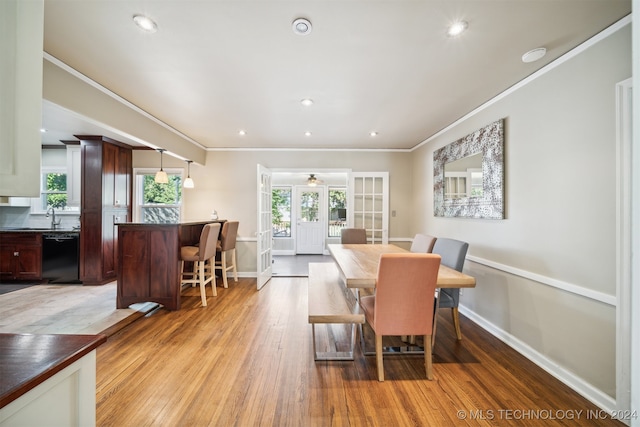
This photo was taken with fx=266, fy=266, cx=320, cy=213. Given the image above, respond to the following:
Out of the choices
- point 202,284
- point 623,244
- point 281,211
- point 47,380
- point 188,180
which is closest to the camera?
point 47,380

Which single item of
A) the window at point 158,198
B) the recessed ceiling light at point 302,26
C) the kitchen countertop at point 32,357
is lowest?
the kitchen countertop at point 32,357

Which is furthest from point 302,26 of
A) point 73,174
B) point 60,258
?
point 60,258

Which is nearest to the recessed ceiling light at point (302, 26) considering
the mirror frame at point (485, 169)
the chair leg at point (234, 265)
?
the mirror frame at point (485, 169)

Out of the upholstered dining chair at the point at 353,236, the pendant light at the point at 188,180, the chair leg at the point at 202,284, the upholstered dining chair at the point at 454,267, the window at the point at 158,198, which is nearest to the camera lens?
the upholstered dining chair at the point at 454,267

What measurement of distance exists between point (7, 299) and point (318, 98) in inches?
192

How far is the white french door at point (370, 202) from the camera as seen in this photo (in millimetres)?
4996

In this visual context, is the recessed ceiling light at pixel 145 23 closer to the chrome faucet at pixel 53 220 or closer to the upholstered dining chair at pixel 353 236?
the upholstered dining chair at pixel 353 236

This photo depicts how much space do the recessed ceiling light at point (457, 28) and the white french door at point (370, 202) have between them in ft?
10.6

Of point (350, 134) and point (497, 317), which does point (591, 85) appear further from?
point (350, 134)

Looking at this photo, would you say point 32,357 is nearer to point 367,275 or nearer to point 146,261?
point 367,275

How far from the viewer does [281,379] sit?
Answer: 2010 mm

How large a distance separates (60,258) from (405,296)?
5.40 meters

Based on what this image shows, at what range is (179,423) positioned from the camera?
160cm

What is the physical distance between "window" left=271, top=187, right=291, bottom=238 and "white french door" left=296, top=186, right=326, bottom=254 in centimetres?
32
